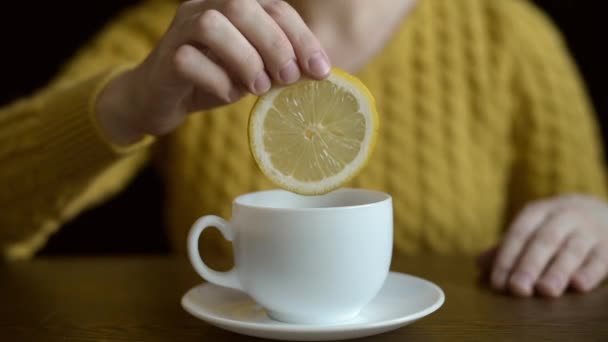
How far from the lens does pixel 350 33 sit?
80 cm

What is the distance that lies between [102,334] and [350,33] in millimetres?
429

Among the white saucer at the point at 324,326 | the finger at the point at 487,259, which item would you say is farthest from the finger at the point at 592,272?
the white saucer at the point at 324,326

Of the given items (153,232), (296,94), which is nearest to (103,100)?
(296,94)

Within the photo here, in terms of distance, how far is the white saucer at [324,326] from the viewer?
539mm

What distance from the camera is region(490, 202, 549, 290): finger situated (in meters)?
0.78

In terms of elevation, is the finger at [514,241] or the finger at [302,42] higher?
the finger at [302,42]

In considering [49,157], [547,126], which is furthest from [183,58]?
[547,126]

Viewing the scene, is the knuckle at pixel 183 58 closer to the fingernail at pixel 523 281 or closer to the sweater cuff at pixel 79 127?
the sweater cuff at pixel 79 127

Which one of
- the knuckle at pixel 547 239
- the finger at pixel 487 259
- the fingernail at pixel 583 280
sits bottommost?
the finger at pixel 487 259

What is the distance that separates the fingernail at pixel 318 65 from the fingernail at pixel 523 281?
1.10 feet

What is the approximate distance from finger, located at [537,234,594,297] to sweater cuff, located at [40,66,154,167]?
1.68 feet

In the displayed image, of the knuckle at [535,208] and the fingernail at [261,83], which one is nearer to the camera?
the fingernail at [261,83]

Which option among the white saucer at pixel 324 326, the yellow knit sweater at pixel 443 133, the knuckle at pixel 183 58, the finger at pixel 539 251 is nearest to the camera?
the white saucer at pixel 324 326

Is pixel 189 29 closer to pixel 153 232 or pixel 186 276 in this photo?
pixel 186 276
